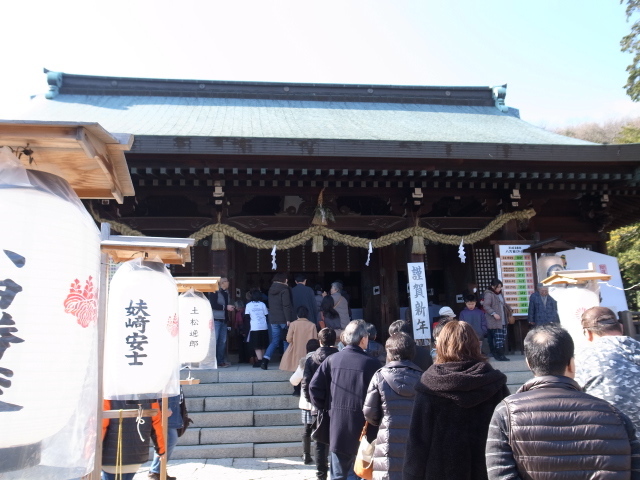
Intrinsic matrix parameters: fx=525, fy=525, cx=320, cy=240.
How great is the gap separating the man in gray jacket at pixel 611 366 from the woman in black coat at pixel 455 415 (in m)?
0.55

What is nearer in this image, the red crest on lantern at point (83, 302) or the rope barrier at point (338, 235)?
the red crest on lantern at point (83, 302)

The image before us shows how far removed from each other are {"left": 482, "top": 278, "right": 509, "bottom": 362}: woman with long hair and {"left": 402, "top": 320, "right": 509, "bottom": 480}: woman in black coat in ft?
20.4

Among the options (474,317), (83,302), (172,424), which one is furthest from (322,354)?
(474,317)

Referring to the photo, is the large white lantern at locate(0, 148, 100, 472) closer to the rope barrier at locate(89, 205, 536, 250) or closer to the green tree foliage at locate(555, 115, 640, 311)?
the rope barrier at locate(89, 205, 536, 250)

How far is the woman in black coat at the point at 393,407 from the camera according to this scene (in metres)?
3.10

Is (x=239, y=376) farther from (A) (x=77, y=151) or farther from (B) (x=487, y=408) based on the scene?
(A) (x=77, y=151)

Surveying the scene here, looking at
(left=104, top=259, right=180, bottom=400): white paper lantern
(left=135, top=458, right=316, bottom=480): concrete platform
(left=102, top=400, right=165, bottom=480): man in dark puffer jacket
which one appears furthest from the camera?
(left=135, top=458, right=316, bottom=480): concrete platform

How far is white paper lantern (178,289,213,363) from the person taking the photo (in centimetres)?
597

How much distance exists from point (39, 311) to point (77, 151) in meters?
0.72

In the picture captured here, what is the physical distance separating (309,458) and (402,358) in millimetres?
3197

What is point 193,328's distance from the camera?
599 centimetres

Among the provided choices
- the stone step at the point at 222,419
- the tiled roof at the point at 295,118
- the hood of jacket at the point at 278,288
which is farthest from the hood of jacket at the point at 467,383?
the tiled roof at the point at 295,118

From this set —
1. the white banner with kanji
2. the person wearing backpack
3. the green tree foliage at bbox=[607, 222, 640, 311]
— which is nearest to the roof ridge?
the green tree foliage at bbox=[607, 222, 640, 311]

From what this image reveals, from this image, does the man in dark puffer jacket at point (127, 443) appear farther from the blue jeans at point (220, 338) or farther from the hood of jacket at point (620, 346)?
the blue jeans at point (220, 338)
